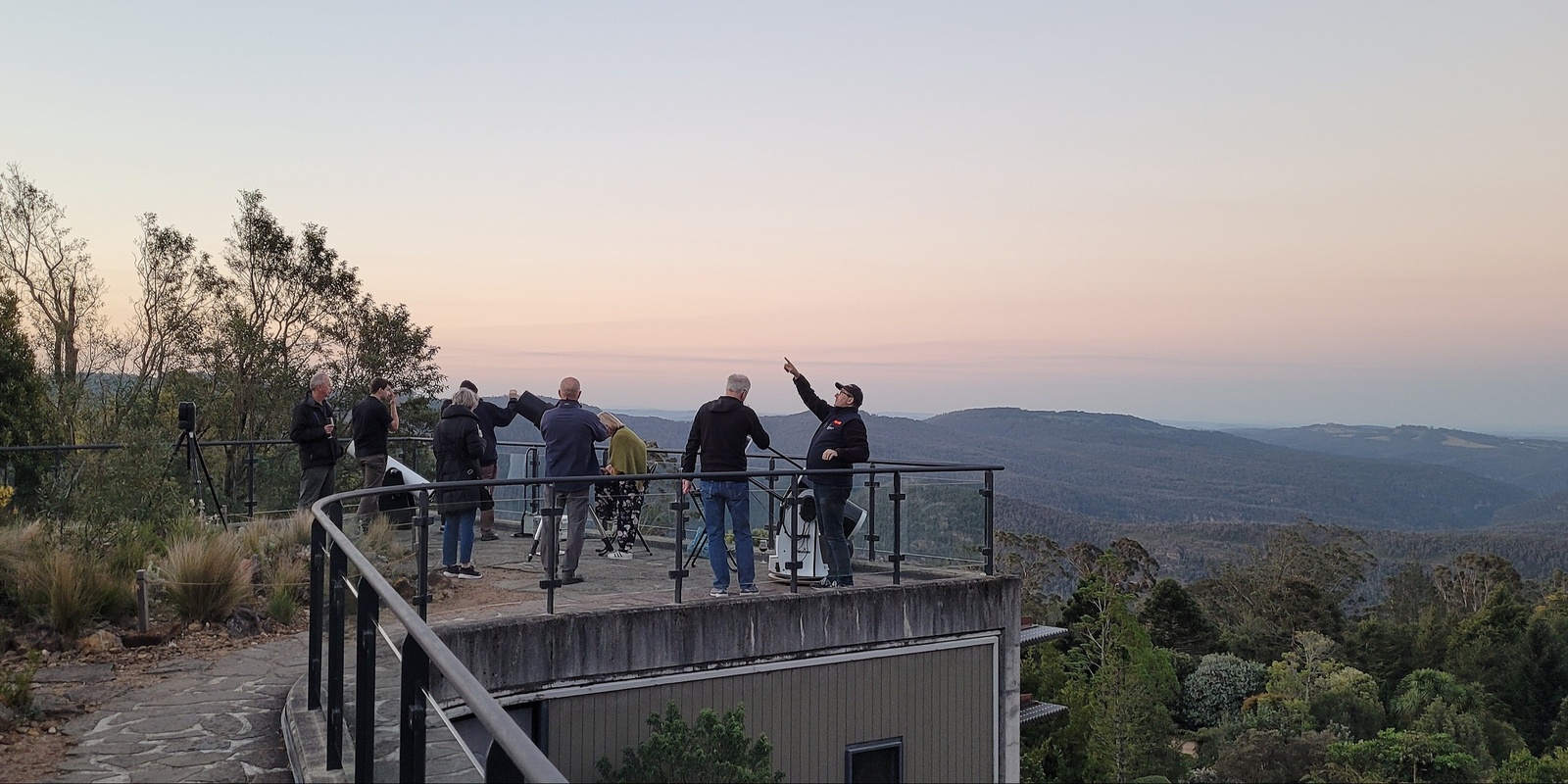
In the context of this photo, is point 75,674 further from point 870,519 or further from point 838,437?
point 870,519

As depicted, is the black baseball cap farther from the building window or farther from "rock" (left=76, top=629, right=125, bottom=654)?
"rock" (left=76, top=629, right=125, bottom=654)

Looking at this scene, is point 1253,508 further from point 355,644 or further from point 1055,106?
point 355,644

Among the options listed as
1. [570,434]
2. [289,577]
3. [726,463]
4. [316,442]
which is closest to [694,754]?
[726,463]

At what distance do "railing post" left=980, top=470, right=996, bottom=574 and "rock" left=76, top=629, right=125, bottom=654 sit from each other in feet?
24.3

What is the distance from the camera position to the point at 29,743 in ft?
19.4

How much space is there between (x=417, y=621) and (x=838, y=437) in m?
7.59

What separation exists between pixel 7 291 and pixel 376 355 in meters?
7.74

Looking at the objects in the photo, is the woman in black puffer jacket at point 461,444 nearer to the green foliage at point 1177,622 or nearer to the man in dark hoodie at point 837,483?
the man in dark hoodie at point 837,483

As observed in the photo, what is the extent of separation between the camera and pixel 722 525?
32.4 feet

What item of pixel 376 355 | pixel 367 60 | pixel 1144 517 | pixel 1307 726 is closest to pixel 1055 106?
pixel 367 60

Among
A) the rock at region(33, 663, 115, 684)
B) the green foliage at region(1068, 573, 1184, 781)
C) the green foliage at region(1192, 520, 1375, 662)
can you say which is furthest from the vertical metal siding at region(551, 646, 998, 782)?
the green foliage at region(1192, 520, 1375, 662)

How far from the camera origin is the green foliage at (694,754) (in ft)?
29.1

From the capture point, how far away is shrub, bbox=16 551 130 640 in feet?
27.2

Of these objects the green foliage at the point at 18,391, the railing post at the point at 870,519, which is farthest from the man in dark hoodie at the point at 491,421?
the green foliage at the point at 18,391
